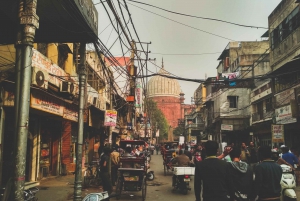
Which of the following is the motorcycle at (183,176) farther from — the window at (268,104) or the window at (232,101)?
the window at (232,101)

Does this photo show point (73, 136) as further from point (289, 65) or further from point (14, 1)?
point (289, 65)

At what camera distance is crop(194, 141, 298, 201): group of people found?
161 inches

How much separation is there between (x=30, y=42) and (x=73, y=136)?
539 inches

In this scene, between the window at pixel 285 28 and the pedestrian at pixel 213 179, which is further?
the window at pixel 285 28

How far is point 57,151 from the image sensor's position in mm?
15664

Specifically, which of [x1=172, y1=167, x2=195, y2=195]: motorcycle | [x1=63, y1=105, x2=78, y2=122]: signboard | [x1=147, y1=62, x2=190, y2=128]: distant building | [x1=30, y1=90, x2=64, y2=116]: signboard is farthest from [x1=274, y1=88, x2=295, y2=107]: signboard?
[x1=147, y1=62, x2=190, y2=128]: distant building

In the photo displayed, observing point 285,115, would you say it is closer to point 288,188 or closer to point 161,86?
point 288,188

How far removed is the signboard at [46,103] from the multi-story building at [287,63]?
12.8 m

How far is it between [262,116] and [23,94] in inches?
1042

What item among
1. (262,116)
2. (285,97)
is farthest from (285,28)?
(262,116)

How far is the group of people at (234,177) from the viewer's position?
4.08 meters

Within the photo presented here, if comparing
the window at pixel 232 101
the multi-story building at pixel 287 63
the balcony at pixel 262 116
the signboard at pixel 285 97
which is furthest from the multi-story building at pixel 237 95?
the multi-story building at pixel 287 63

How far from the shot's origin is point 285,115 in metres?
19.2

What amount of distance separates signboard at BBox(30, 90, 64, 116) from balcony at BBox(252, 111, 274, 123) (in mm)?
19326
